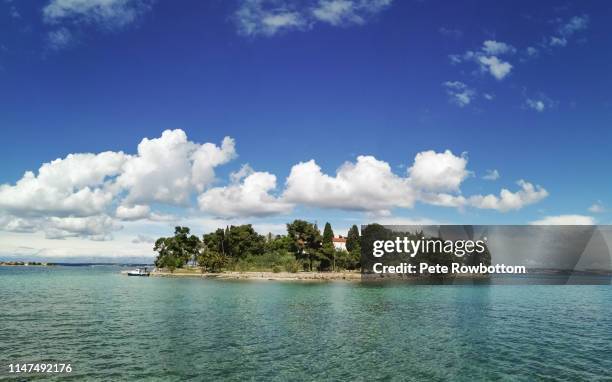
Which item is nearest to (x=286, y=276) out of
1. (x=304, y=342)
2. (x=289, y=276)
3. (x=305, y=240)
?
(x=289, y=276)

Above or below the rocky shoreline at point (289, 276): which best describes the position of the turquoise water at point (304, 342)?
above

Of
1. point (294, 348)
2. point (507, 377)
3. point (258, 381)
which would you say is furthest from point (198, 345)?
point (507, 377)

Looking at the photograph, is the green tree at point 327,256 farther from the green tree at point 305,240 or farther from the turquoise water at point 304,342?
the turquoise water at point 304,342

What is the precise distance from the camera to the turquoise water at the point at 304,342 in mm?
33000

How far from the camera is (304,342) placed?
43.0 meters

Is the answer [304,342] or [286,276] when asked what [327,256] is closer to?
[286,276]

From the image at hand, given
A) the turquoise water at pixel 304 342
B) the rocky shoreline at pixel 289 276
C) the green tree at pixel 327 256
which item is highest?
the green tree at pixel 327 256

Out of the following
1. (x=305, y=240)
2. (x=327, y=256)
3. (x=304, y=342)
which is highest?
(x=305, y=240)

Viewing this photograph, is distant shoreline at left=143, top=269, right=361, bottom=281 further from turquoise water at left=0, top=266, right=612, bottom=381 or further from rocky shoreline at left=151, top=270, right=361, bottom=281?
turquoise water at left=0, top=266, right=612, bottom=381

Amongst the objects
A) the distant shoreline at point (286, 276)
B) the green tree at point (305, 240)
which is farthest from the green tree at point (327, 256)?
the distant shoreline at point (286, 276)

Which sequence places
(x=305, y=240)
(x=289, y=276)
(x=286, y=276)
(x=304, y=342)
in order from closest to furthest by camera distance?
(x=304, y=342)
(x=289, y=276)
(x=286, y=276)
(x=305, y=240)

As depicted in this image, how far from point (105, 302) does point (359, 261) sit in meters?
135

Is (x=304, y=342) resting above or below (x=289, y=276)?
above

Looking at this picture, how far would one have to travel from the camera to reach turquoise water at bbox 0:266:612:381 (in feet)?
108
